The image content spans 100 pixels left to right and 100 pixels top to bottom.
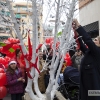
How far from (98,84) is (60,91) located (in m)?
2.48

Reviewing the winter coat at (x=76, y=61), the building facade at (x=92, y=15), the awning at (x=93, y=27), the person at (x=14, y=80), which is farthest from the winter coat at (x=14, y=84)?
the awning at (x=93, y=27)

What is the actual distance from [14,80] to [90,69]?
2.25m

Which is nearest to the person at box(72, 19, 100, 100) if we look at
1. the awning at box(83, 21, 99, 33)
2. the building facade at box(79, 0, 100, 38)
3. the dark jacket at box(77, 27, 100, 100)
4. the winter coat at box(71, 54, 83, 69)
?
the dark jacket at box(77, 27, 100, 100)

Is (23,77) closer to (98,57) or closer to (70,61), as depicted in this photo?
(70,61)

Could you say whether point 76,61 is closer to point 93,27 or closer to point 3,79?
point 3,79

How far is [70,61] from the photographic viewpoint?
6156 mm

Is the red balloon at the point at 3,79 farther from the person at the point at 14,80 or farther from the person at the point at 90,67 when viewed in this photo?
the person at the point at 90,67

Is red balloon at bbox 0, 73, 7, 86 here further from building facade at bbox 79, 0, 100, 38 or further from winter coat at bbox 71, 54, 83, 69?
building facade at bbox 79, 0, 100, 38

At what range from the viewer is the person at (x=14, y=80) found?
174 inches

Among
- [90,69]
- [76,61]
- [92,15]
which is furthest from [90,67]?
[92,15]

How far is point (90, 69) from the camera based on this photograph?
2.55 metres

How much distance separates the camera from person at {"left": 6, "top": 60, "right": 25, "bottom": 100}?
4430 millimetres

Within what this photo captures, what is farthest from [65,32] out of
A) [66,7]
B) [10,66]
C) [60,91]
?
[60,91]

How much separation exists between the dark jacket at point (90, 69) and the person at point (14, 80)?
2079 mm
